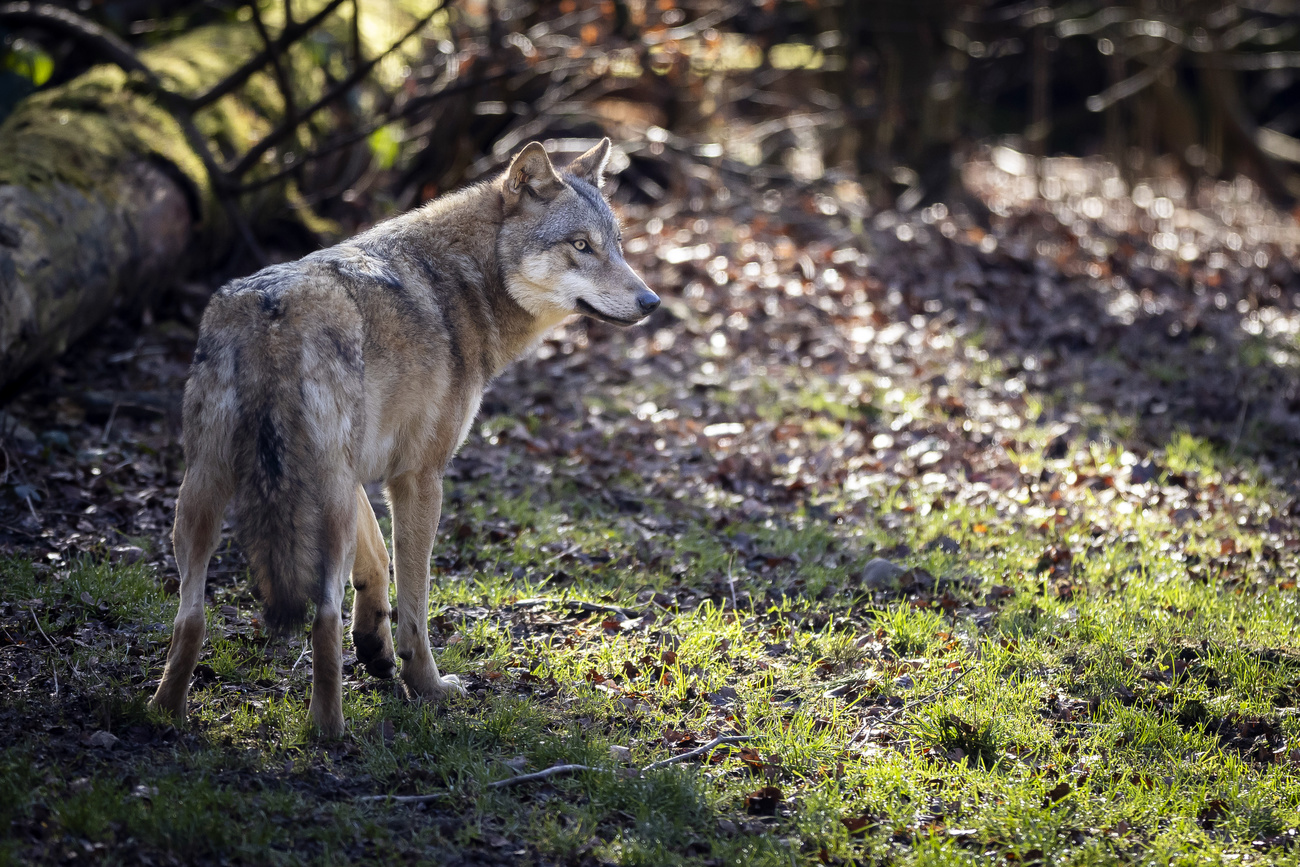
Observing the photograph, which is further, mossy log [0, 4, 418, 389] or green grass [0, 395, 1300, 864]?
mossy log [0, 4, 418, 389]

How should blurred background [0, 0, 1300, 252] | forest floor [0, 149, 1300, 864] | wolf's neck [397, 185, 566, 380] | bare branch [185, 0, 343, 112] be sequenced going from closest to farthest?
forest floor [0, 149, 1300, 864]
wolf's neck [397, 185, 566, 380]
bare branch [185, 0, 343, 112]
blurred background [0, 0, 1300, 252]

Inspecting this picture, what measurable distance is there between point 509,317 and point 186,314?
432cm

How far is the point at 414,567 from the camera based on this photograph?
4133mm

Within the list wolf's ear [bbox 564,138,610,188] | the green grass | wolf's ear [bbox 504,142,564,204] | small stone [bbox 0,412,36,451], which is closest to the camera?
the green grass

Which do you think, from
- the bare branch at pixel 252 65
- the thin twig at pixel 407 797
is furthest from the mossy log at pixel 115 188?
the thin twig at pixel 407 797

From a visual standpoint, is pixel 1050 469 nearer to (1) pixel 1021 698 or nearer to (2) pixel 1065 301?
(1) pixel 1021 698

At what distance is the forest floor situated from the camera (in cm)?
346

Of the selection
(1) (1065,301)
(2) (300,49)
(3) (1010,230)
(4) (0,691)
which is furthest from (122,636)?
(3) (1010,230)

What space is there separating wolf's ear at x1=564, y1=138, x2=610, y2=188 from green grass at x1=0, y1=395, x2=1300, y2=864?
78.7 inches

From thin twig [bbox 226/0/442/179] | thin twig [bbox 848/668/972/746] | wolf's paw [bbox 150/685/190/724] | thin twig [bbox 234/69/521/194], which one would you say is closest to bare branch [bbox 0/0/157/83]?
thin twig [bbox 226/0/442/179]

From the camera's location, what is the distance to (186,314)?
25.7 ft

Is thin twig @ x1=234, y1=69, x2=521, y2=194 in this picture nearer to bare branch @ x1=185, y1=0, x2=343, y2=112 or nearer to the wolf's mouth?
bare branch @ x1=185, y1=0, x2=343, y2=112

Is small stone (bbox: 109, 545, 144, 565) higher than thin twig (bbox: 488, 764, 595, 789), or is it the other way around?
thin twig (bbox: 488, 764, 595, 789)

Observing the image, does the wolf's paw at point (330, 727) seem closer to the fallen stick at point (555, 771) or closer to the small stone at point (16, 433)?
the fallen stick at point (555, 771)
